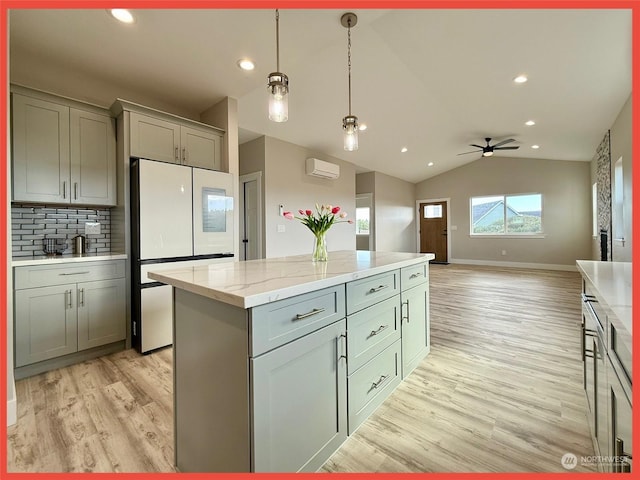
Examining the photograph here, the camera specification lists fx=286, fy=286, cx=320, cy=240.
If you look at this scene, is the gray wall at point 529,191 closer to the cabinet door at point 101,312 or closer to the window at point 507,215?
the window at point 507,215

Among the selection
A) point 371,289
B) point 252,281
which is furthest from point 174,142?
point 371,289

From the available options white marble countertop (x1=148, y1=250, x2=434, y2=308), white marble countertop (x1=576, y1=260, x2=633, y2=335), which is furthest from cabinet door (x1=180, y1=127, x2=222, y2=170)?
white marble countertop (x1=576, y1=260, x2=633, y2=335)

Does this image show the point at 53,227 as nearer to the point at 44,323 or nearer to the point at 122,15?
the point at 44,323

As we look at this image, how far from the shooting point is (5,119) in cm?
165

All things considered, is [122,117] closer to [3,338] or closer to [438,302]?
[3,338]

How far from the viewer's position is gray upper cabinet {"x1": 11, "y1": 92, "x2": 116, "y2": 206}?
7.55 ft

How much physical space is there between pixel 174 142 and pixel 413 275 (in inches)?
105

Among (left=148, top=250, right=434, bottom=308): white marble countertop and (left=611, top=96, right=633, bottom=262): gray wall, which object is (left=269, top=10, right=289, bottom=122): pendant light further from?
(left=611, top=96, right=633, bottom=262): gray wall

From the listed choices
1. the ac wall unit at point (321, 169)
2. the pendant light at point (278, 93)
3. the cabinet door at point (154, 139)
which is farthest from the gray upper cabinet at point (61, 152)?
the ac wall unit at point (321, 169)

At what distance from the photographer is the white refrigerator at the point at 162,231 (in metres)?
2.54

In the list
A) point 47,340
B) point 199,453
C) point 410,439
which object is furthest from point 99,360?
point 410,439

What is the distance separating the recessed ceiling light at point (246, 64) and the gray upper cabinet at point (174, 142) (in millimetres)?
812

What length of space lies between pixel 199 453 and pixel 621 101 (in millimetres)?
5644

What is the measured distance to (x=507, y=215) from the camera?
8000 mm
